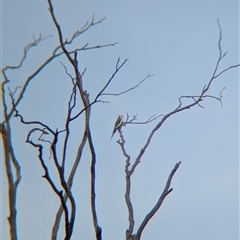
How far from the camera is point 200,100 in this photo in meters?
2.31

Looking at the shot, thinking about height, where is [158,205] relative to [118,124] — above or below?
below

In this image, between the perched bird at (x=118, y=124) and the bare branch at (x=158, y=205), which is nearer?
the bare branch at (x=158, y=205)

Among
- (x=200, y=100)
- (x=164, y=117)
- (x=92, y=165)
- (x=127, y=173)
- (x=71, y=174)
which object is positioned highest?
(x=200, y=100)

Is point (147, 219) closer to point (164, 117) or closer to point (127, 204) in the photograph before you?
point (127, 204)

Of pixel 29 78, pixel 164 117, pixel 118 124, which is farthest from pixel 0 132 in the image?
pixel 118 124

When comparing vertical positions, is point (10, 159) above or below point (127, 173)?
below

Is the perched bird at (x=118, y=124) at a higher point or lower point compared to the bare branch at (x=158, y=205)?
higher

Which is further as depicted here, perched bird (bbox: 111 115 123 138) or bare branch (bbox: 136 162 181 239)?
perched bird (bbox: 111 115 123 138)

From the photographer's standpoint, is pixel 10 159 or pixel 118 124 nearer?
pixel 10 159

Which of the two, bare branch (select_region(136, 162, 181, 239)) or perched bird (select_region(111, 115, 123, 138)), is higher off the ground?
perched bird (select_region(111, 115, 123, 138))

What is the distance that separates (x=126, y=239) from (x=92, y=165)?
2.33 feet

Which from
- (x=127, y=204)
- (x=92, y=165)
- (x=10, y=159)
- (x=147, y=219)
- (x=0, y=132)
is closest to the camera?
(x=92, y=165)

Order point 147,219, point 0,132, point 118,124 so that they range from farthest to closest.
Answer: point 118,124, point 147,219, point 0,132

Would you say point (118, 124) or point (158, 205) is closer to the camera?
point (158, 205)
